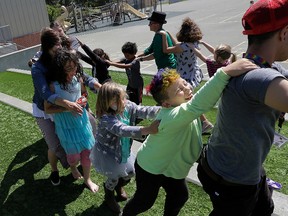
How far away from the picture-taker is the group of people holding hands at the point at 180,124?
64.8 inches

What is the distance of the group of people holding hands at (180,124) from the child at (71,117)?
0.01m

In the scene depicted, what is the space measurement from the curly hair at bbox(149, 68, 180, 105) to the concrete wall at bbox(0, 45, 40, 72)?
10.7 meters

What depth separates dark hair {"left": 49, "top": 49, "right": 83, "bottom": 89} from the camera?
129 inches

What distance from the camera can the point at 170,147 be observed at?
2.42 metres

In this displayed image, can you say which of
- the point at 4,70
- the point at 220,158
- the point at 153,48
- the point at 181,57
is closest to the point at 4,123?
the point at 153,48

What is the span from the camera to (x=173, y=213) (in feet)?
9.25

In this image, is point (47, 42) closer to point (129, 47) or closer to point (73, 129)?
point (73, 129)

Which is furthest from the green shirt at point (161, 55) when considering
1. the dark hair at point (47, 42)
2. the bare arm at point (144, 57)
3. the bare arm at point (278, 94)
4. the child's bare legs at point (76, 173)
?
the bare arm at point (278, 94)

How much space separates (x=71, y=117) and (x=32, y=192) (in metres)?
→ 1.05

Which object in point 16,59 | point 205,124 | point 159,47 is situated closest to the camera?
point 205,124

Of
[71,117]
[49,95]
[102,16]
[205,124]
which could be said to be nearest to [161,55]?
[205,124]

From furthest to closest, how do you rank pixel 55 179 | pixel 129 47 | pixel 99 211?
pixel 129 47 → pixel 55 179 → pixel 99 211

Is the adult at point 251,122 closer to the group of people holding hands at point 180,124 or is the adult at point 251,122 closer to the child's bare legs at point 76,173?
the group of people holding hands at point 180,124

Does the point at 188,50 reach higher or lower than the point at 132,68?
higher
